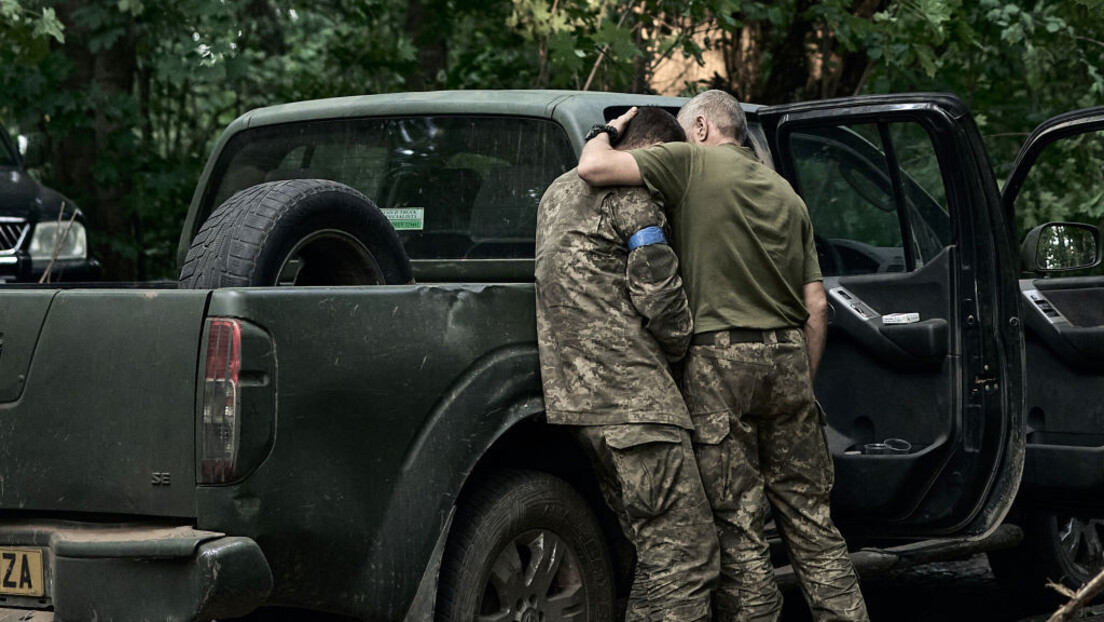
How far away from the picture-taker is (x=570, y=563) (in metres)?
4.27

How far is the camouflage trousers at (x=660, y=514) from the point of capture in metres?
4.16

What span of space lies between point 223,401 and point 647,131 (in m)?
1.61

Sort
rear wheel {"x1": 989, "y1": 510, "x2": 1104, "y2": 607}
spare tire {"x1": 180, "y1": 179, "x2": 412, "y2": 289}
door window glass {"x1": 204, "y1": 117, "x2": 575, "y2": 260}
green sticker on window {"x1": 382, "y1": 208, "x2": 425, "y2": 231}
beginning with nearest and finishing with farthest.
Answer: spare tire {"x1": 180, "y1": 179, "x2": 412, "y2": 289}, door window glass {"x1": 204, "y1": 117, "x2": 575, "y2": 260}, green sticker on window {"x1": 382, "y1": 208, "x2": 425, "y2": 231}, rear wheel {"x1": 989, "y1": 510, "x2": 1104, "y2": 607}

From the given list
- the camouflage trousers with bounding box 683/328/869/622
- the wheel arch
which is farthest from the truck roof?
the wheel arch

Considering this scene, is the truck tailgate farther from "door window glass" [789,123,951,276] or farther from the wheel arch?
"door window glass" [789,123,951,276]

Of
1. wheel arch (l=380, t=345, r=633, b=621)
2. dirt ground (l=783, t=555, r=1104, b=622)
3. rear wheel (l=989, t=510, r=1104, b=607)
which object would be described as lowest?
dirt ground (l=783, t=555, r=1104, b=622)

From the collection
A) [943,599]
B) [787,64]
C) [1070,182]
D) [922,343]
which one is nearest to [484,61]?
[787,64]

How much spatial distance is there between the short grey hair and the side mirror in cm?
142

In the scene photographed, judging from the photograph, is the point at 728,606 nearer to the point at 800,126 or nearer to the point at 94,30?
the point at 800,126

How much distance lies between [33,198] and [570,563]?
6960 millimetres

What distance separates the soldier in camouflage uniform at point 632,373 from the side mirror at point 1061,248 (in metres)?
1.79

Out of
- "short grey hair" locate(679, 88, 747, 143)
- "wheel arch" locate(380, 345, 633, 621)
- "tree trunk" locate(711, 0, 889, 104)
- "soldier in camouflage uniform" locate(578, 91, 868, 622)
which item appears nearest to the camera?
"wheel arch" locate(380, 345, 633, 621)

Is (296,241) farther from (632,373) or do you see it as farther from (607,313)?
(632,373)

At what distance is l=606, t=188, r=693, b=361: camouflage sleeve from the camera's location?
4184 mm
